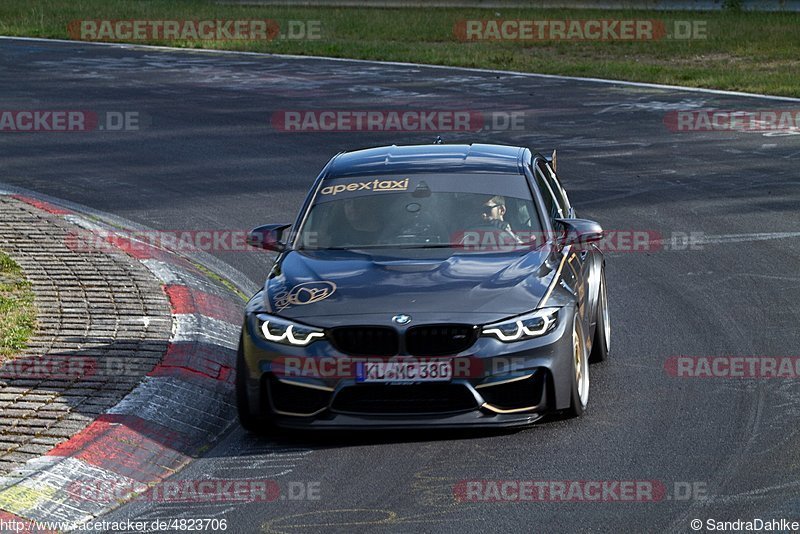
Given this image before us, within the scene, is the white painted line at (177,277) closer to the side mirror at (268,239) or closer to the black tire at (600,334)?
the side mirror at (268,239)

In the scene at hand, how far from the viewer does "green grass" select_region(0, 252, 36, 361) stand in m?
9.07

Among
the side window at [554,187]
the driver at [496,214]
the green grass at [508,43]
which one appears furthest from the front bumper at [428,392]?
the green grass at [508,43]

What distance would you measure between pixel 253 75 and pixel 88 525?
763 inches

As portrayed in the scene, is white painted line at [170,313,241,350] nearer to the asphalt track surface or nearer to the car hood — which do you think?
the car hood

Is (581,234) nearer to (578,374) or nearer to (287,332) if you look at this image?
(578,374)

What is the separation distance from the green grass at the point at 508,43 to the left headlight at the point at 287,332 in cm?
1625

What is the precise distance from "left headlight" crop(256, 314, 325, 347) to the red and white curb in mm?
708

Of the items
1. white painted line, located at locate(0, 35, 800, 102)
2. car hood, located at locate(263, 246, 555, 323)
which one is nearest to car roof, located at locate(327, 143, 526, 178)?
car hood, located at locate(263, 246, 555, 323)

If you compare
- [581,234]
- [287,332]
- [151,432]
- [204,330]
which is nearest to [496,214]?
[581,234]

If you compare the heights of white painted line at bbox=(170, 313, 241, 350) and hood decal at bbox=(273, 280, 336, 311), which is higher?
hood decal at bbox=(273, 280, 336, 311)

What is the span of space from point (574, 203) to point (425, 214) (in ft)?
20.8

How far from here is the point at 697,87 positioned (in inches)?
910

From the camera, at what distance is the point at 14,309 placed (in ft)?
32.3

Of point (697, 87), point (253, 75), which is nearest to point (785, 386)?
point (697, 87)
